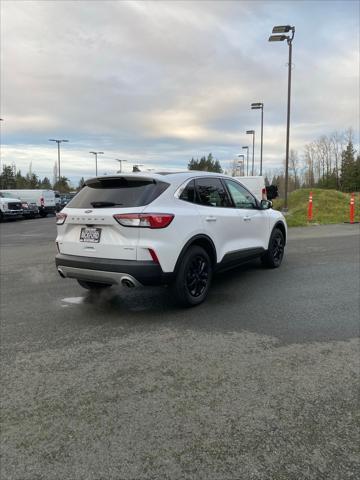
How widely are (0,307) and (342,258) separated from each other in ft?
22.3

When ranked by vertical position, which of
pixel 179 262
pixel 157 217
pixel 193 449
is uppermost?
pixel 157 217

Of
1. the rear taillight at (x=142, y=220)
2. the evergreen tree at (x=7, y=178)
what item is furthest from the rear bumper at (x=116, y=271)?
the evergreen tree at (x=7, y=178)

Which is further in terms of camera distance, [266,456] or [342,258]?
[342,258]

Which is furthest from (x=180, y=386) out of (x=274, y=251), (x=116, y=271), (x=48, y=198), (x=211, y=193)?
(x=48, y=198)

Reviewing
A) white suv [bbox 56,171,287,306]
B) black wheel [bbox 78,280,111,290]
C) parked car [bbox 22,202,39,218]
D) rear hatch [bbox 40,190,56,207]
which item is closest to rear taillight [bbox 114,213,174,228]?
white suv [bbox 56,171,287,306]

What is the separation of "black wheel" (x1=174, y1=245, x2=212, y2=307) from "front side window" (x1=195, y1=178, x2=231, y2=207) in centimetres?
70

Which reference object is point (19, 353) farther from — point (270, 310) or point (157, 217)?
point (270, 310)

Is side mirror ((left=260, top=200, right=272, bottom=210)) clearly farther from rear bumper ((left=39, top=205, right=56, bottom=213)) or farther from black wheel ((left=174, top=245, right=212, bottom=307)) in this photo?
rear bumper ((left=39, top=205, right=56, bottom=213))

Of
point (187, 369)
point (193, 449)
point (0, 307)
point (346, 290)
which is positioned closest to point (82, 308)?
point (0, 307)

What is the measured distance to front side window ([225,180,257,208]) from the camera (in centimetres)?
601

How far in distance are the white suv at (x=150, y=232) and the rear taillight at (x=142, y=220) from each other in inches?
0.4

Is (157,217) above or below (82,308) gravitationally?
above

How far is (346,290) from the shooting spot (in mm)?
5809

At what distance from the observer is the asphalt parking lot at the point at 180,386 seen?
2.25 meters
